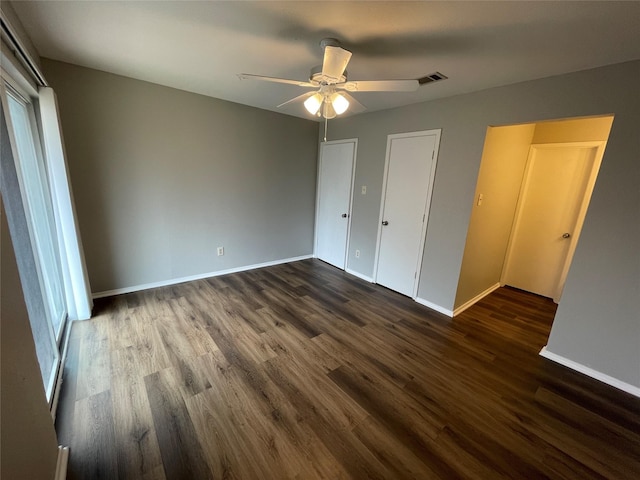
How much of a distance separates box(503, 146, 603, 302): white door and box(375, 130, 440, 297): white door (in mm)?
1651

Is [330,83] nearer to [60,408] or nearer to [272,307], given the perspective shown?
[272,307]

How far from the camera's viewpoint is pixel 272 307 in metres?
2.95

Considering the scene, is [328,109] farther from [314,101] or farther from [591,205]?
[591,205]

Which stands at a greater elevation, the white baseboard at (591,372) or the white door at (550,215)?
the white door at (550,215)

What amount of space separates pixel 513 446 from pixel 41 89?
4158 mm

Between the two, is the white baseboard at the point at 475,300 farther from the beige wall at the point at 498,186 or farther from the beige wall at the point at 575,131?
the beige wall at the point at 575,131

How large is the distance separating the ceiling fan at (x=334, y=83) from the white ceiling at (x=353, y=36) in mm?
224

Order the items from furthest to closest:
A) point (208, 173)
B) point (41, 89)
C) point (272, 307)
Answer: point (208, 173)
point (272, 307)
point (41, 89)

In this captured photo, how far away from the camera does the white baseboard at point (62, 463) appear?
3.94 ft

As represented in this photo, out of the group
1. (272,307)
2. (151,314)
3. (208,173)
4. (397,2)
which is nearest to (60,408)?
(151,314)

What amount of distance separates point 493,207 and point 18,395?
12.8 ft

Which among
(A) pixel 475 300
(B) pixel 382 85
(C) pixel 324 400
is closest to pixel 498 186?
(A) pixel 475 300

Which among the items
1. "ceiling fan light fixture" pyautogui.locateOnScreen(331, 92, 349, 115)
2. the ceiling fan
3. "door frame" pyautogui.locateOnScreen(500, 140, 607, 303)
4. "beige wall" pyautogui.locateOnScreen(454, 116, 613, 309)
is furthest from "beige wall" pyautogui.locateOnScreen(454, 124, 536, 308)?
"ceiling fan light fixture" pyautogui.locateOnScreen(331, 92, 349, 115)

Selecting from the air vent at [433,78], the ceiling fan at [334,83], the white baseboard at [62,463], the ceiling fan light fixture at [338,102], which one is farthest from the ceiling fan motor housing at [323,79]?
the white baseboard at [62,463]
